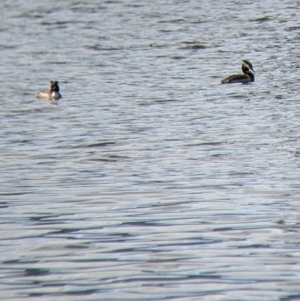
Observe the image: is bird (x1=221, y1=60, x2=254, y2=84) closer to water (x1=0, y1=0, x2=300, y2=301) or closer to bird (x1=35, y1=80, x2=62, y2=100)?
water (x1=0, y1=0, x2=300, y2=301)

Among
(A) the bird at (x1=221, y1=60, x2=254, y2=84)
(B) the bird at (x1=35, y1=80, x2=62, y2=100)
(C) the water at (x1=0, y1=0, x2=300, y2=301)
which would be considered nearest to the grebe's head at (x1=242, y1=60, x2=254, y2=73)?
(A) the bird at (x1=221, y1=60, x2=254, y2=84)

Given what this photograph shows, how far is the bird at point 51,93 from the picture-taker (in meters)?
25.9

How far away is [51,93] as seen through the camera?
1032 inches

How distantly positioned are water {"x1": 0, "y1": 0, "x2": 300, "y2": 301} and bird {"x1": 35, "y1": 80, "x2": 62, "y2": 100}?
30 centimetres

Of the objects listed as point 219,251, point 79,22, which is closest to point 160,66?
point 79,22

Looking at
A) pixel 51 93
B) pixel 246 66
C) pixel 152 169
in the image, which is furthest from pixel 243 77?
→ pixel 152 169

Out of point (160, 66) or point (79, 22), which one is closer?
point (160, 66)

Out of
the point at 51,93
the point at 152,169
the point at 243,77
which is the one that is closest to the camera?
the point at 152,169

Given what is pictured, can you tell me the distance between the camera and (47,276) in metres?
10.5

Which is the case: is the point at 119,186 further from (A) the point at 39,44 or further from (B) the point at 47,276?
(A) the point at 39,44

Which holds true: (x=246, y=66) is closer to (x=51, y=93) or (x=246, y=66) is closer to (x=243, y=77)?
(x=243, y=77)

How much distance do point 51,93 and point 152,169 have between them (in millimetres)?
10252

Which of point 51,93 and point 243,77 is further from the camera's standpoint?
point 243,77

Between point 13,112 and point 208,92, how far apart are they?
4.30 m
